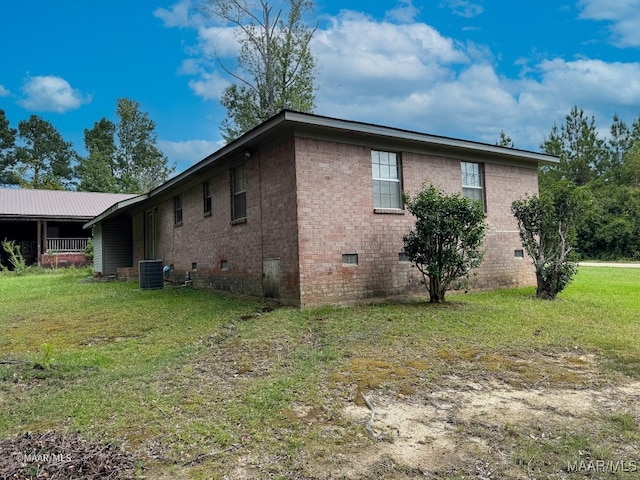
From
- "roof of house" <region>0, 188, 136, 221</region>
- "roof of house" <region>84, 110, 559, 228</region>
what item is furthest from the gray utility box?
"roof of house" <region>0, 188, 136, 221</region>

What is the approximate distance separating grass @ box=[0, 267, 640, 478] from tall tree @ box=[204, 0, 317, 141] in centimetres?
1799

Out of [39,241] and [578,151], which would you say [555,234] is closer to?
[39,241]

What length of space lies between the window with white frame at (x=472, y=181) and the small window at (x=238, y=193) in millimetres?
5580

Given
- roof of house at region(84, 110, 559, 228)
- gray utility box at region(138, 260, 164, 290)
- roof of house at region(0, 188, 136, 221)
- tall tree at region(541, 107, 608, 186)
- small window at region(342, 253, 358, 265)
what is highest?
tall tree at region(541, 107, 608, 186)

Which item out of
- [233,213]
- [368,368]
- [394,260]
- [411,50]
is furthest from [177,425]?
[411,50]

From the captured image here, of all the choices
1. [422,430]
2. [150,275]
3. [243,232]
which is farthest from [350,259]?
[150,275]

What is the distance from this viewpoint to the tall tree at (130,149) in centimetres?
4481

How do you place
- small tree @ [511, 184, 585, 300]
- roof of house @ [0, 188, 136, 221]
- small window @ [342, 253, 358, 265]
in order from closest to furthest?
1. small window @ [342, 253, 358, 265]
2. small tree @ [511, 184, 585, 300]
3. roof of house @ [0, 188, 136, 221]

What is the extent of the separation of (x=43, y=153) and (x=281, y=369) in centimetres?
5370

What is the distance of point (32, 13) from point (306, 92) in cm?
1405

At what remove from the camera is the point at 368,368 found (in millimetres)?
4688

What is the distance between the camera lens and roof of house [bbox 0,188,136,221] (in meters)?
23.8

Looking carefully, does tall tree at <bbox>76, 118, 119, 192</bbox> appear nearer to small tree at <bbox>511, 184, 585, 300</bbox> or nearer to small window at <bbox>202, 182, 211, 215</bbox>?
small window at <bbox>202, 182, 211, 215</bbox>

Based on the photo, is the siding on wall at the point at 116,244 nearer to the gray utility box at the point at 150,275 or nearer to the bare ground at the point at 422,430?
the gray utility box at the point at 150,275
